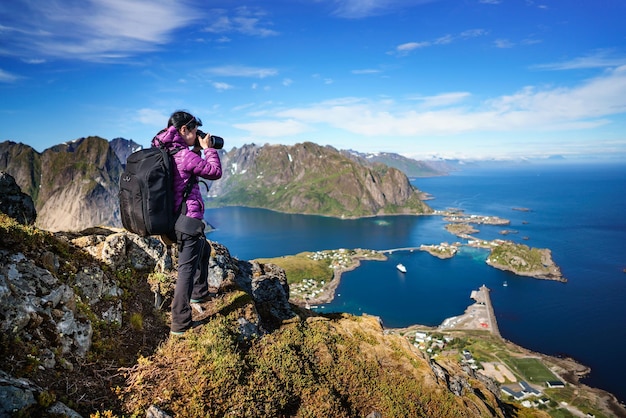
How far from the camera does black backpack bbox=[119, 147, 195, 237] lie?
6.29 m

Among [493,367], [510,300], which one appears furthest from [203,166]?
[510,300]

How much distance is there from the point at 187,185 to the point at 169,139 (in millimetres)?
1067

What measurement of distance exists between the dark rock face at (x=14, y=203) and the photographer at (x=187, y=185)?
769 cm

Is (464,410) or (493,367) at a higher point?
(464,410)

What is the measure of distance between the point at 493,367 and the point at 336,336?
75.7 metres

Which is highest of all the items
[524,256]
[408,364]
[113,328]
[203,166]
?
[203,166]

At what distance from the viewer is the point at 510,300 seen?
10812cm

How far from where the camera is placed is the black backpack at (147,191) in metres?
6.29

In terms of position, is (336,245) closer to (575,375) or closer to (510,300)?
(510,300)

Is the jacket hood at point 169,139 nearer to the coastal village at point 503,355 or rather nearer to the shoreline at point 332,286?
the coastal village at point 503,355

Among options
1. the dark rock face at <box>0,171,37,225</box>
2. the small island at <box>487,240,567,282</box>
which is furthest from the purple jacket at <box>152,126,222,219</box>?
the small island at <box>487,240,567,282</box>

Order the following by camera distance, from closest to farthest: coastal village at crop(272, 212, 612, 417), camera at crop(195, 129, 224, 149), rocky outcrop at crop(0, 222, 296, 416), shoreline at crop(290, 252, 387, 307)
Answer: rocky outcrop at crop(0, 222, 296, 416)
camera at crop(195, 129, 224, 149)
coastal village at crop(272, 212, 612, 417)
shoreline at crop(290, 252, 387, 307)

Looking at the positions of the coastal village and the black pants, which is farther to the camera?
the coastal village

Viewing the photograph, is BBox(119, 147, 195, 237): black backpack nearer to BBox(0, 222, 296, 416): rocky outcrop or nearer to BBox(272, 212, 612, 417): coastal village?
BBox(0, 222, 296, 416): rocky outcrop
